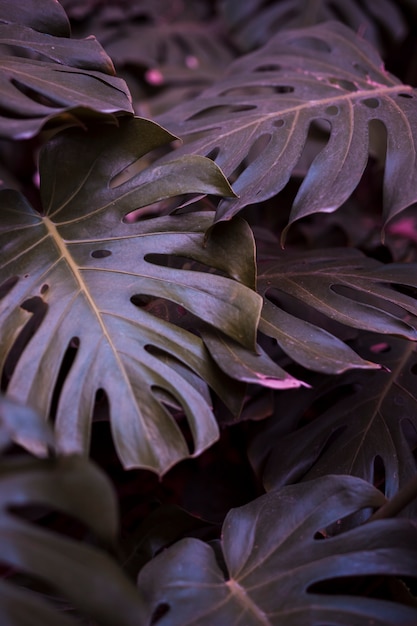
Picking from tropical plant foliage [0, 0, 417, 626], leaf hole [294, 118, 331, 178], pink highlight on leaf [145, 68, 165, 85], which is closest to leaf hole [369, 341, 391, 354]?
tropical plant foliage [0, 0, 417, 626]

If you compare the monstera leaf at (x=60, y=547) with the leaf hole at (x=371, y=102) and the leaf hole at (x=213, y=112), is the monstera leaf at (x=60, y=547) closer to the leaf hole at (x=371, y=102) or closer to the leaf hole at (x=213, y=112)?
the leaf hole at (x=213, y=112)

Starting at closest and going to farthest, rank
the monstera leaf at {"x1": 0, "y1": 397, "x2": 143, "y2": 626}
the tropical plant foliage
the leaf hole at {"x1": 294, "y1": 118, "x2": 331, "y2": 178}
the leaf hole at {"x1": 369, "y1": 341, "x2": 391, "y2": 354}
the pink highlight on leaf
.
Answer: the monstera leaf at {"x1": 0, "y1": 397, "x2": 143, "y2": 626}
the tropical plant foliage
the leaf hole at {"x1": 369, "y1": 341, "x2": 391, "y2": 354}
the leaf hole at {"x1": 294, "y1": 118, "x2": 331, "y2": 178}
the pink highlight on leaf

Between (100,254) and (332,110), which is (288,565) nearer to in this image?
(100,254)

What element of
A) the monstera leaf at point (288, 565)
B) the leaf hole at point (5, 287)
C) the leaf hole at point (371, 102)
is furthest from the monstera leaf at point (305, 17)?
the monstera leaf at point (288, 565)

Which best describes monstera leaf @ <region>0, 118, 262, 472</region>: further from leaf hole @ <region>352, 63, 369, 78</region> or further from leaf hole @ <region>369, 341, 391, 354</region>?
leaf hole @ <region>352, 63, 369, 78</region>

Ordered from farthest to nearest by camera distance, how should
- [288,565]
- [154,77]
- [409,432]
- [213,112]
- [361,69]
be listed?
[154,77] → [213,112] → [361,69] → [409,432] → [288,565]

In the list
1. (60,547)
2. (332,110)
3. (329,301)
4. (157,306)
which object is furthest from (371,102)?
(60,547)

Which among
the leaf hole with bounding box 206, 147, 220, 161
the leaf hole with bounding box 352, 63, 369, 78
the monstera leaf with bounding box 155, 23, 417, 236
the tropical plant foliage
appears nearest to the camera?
the tropical plant foliage

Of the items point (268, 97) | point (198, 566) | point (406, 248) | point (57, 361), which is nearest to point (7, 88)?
point (57, 361)
